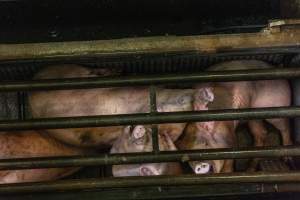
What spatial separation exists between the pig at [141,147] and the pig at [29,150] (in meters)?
0.20

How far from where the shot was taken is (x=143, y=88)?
1.57 metres

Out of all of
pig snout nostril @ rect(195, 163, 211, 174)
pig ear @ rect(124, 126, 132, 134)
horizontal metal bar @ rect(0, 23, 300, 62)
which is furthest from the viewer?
pig ear @ rect(124, 126, 132, 134)

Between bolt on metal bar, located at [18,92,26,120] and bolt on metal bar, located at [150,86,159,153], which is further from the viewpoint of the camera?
bolt on metal bar, located at [18,92,26,120]

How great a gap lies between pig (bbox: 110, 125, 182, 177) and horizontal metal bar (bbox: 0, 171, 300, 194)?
11 centimetres

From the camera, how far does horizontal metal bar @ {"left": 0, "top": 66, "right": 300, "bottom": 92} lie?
1287 mm

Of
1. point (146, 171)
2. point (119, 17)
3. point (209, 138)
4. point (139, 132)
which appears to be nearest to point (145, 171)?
point (146, 171)

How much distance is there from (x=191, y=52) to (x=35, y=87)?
414mm

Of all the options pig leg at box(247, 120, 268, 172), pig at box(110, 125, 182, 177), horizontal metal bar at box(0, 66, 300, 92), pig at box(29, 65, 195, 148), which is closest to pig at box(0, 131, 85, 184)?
pig at box(29, 65, 195, 148)

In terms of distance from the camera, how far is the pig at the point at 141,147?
1431 mm

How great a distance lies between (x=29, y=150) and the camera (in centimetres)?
158

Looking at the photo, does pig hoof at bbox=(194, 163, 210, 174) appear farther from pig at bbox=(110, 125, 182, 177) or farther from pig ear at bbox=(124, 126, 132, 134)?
pig ear at bbox=(124, 126, 132, 134)

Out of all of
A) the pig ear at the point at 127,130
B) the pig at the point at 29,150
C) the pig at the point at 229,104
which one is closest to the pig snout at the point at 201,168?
the pig at the point at 229,104

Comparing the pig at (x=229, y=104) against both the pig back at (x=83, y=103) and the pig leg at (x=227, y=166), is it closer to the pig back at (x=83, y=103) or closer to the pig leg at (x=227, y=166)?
the pig leg at (x=227, y=166)

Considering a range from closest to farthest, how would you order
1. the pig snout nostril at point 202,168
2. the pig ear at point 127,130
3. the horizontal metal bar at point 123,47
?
the horizontal metal bar at point 123,47
the pig snout nostril at point 202,168
the pig ear at point 127,130
